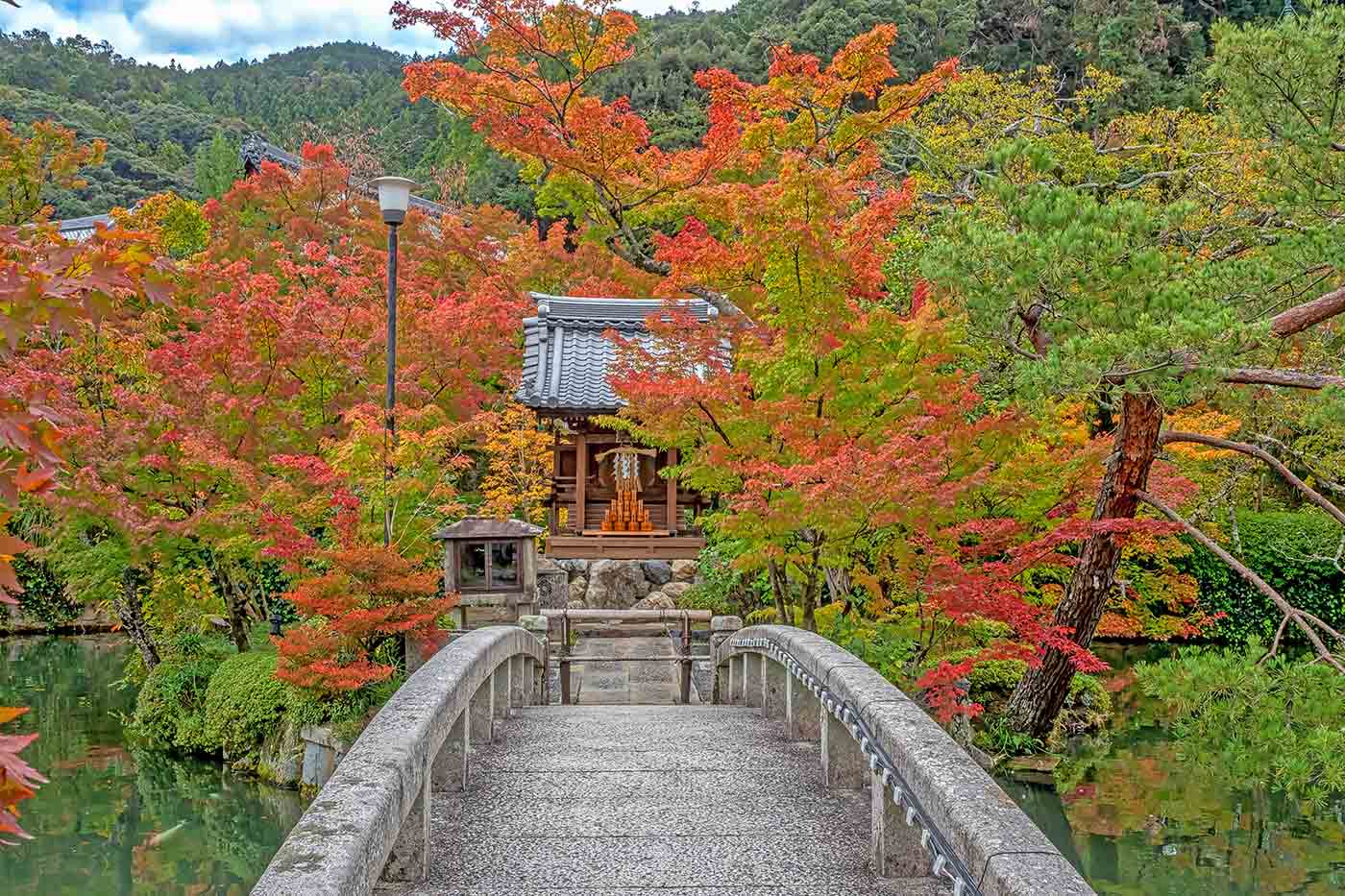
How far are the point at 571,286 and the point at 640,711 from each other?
14.0m

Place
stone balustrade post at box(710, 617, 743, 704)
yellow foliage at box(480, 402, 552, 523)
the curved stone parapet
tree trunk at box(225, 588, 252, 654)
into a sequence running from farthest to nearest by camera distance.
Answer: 1. yellow foliage at box(480, 402, 552, 523)
2. tree trunk at box(225, 588, 252, 654)
3. stone balustrade post at box(710, 617, 743, 704)
4. the curved stone parapet

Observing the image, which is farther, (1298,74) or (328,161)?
(328,161)

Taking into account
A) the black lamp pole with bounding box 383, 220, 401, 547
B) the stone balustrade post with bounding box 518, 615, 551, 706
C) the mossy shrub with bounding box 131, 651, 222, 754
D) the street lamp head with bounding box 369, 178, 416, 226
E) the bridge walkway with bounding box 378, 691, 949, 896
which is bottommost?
the mossy shrub with bounding box 131, 651, 222, 754

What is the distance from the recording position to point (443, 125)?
35.6 metres

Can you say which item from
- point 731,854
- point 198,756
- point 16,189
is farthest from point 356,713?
point 16,189

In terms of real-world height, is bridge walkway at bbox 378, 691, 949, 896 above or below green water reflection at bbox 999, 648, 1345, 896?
above

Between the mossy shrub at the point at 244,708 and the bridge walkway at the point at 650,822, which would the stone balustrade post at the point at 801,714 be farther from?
the mossy shrub at the point at 244,708

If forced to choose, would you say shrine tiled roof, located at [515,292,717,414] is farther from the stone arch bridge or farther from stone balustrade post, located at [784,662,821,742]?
the stone arch bridge

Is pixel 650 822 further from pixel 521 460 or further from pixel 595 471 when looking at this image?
pixel 595 471

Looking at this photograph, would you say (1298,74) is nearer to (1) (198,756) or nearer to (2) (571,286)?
(1) (198,756)

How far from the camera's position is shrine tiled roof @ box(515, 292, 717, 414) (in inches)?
582

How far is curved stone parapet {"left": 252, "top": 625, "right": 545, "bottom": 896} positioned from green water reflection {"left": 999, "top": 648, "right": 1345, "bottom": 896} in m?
5.27

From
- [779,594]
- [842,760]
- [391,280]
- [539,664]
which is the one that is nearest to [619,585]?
[539,664]

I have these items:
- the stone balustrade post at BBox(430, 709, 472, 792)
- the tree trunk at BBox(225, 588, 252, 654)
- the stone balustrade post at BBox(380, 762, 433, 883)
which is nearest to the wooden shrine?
the tree trunk at BBox(225, 588, 252, 654)
